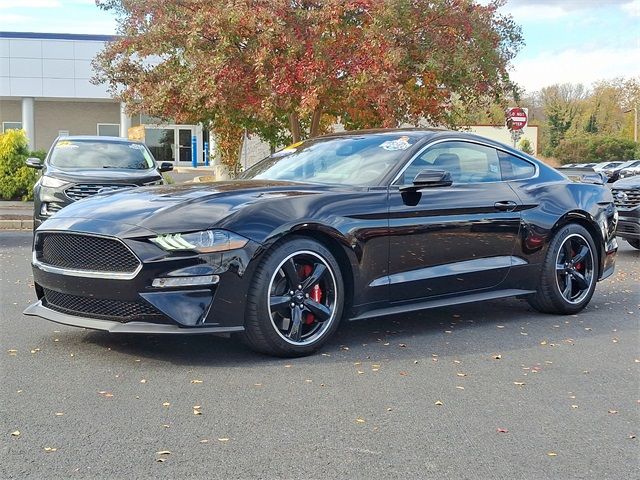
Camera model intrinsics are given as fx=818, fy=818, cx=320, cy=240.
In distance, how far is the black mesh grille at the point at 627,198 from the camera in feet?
39.0

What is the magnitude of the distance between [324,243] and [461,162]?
5.36ft

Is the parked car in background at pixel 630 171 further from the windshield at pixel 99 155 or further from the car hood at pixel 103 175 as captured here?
the car hood at pixel 103 175

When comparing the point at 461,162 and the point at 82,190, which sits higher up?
the point at 461,162

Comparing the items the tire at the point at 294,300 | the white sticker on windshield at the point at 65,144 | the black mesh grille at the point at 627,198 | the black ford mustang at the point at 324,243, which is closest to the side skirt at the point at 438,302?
the black ford mustang at the point at 324,243

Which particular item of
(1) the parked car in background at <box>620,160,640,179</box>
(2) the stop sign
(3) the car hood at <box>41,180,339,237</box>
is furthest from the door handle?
(1) the parked car in background at <box>620,160,640,179</box>

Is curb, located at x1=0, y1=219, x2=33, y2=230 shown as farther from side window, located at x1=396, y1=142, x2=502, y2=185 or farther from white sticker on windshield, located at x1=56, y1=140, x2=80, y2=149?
side window, located at x1=396, y1=142, x2=502, y2=185

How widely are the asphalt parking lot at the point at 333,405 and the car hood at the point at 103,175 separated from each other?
5.77 meters

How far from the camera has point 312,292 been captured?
5.34m

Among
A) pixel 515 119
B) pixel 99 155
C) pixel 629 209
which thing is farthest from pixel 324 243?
pixel 515 119

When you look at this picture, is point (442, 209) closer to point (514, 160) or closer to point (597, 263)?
point (514, 160)

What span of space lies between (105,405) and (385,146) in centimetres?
304

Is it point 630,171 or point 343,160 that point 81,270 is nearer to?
point 343,160

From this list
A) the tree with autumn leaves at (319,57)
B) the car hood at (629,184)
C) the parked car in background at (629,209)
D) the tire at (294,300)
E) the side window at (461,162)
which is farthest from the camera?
the tree with autumn leaves at (319,57)

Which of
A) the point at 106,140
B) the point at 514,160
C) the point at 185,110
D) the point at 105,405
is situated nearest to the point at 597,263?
the point at 514,160
